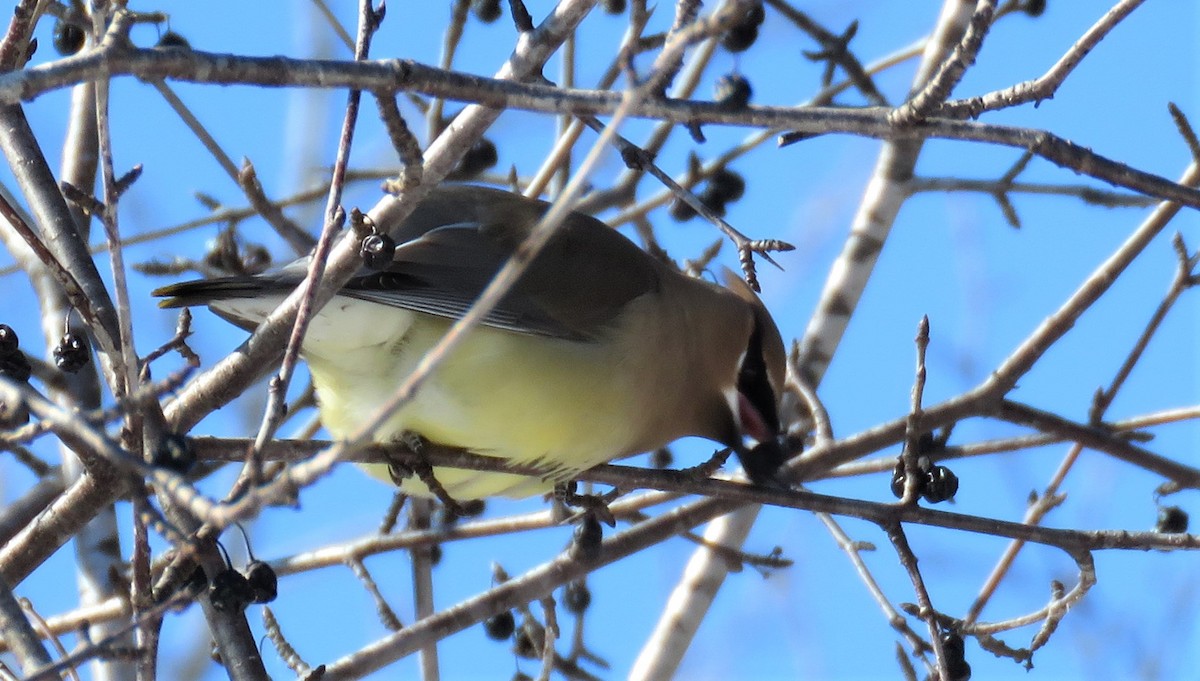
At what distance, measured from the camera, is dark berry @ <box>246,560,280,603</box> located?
2418 mm

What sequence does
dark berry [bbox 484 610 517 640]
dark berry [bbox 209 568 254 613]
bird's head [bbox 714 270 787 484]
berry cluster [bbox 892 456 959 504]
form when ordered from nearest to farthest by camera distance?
dark berry [bbox 209 568 254 613], berry cluster [bbox 892 456 959 504], bird's head [bbox 714 270 787 484], dark berry [bbox 484 610 517 640]

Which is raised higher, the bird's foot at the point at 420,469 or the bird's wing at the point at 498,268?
the bird's wing at the point at 498,268

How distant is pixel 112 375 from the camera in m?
2.42

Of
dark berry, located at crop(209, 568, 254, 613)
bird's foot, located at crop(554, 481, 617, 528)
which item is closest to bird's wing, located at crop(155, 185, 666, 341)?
bird's foot, located at crop(554, 481, 617, 528)

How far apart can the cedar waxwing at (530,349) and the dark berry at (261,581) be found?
2.62ft

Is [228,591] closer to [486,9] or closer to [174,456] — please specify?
[174,456]

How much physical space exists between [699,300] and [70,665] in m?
2.80

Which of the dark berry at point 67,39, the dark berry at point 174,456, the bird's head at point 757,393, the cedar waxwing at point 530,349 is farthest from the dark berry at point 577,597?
the dark berry at point 174,456

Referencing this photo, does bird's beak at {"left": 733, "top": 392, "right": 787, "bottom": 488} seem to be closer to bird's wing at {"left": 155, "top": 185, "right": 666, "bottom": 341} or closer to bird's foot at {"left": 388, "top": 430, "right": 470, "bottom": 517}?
bird's wing at {"left": 155, "top": 185, "right": 666, "bottom": 341}

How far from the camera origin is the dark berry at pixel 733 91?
2.25 m

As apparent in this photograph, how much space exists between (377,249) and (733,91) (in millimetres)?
700

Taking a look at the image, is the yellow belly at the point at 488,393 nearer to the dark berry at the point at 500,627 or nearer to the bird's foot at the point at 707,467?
the bird's foot at the point at 707,467

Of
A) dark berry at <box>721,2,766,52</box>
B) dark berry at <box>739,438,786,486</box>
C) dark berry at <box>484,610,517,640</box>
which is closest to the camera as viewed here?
dark berry at <box>739,438,786,486</box>

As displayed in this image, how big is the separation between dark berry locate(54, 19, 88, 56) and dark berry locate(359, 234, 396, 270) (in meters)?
1.92
